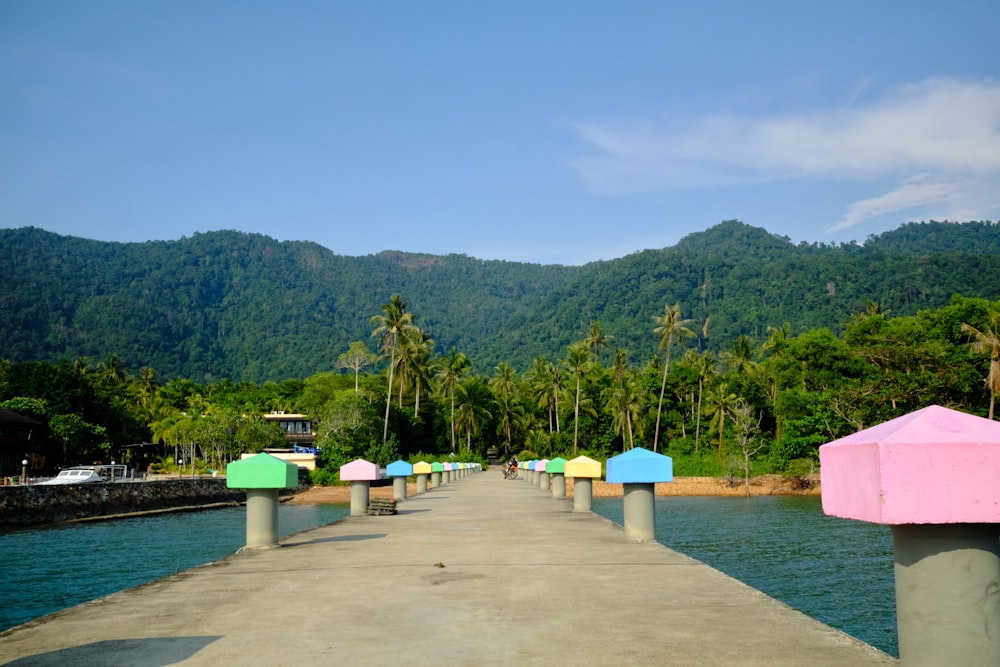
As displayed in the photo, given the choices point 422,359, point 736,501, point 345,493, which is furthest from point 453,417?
point 736,501

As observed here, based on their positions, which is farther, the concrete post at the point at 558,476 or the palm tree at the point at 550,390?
the palm tree at the point at 550,390

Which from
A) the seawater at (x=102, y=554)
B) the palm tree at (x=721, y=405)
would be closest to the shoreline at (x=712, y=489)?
the palm tree at (x=721, y=405)

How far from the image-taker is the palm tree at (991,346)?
156 ft

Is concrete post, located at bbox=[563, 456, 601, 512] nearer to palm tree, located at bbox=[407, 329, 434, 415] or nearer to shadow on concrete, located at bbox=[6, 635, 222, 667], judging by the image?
shadow on concrete, located at bbox=[6, 635, 222, 667]

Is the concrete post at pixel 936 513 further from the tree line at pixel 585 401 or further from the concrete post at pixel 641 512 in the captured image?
the tree line at pixel 585 401

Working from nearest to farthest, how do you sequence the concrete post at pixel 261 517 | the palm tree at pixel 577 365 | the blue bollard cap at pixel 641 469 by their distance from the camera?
1. the blue bollard cap at pixel 641 469
2. the concrete post at pixel 261 517
3. the palm tree at pixel 577 365

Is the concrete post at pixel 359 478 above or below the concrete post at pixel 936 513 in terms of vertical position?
below

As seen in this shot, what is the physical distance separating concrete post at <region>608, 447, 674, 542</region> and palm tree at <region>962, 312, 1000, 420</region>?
4224cm

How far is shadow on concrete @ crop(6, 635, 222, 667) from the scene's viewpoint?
4.82 meters

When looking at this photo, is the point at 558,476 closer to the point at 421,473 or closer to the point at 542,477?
the point at 421,473

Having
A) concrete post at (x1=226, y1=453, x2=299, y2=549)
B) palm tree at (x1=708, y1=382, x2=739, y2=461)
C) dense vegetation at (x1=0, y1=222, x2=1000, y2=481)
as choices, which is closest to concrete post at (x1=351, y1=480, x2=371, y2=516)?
concrete post at (x1=226, y1=453, x2=299, y2=549)

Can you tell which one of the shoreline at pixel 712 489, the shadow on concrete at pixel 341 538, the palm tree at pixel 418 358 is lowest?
the shoreline at pixel 712 489

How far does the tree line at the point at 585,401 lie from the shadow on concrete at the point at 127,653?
4863cm

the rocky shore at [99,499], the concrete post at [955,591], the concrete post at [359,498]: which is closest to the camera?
the concrete post at [955,591]
